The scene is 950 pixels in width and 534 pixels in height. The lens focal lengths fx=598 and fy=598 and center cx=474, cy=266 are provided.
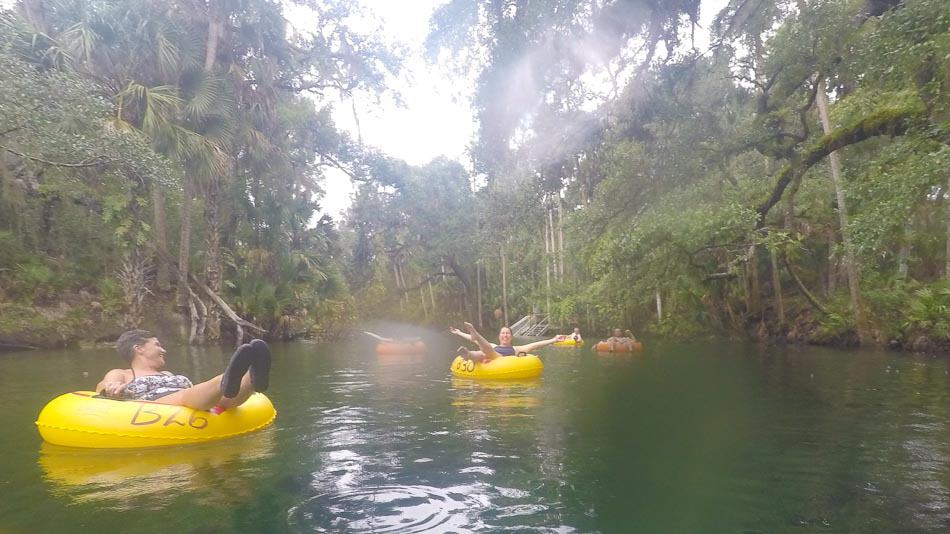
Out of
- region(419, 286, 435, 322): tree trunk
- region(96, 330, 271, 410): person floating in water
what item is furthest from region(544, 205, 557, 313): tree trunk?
region(96, 330, 271, 410): person floating in water

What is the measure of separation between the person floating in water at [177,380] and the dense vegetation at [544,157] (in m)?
5.33

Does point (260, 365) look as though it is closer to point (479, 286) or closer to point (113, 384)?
point (113, 384)

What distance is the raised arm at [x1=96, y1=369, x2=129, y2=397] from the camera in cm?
538

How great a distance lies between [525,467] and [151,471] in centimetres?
274

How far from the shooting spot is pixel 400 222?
3509 cm

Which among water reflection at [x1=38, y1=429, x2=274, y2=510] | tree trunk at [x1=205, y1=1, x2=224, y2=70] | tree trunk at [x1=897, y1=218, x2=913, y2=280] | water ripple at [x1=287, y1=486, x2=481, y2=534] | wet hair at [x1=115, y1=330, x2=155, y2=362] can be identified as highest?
tree trunk at [x1=205, y1=1, x2=224, y2=70]

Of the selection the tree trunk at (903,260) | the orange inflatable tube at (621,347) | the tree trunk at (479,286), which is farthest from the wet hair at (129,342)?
the tree trunk at (479,286)

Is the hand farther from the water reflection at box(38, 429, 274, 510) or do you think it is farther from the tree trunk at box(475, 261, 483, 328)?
the tree trunk at box(475, 261, 483, 328)

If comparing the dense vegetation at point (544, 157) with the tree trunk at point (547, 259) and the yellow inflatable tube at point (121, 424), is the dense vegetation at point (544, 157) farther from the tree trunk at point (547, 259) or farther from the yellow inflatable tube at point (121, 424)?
the yellow inflatable tube at point (121, 424)

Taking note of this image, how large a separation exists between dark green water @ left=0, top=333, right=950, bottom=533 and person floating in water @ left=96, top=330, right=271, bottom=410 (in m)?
0.43

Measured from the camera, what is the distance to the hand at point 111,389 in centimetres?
537

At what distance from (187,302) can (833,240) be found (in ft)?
64.5

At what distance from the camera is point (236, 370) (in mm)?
4781

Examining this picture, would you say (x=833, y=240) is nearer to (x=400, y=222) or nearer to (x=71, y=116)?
(x=71, y=116)
